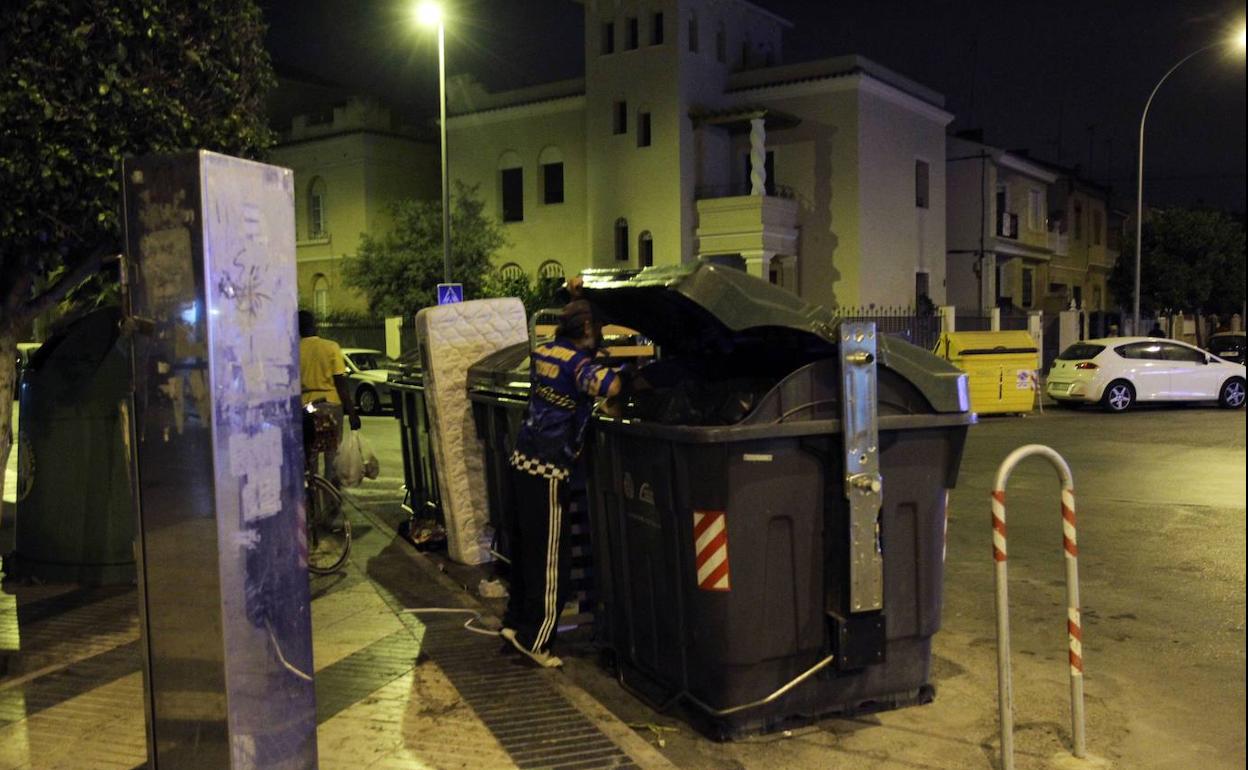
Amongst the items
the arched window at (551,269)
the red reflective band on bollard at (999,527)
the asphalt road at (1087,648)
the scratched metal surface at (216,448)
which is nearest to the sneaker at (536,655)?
the asphalt road at (1087,648)

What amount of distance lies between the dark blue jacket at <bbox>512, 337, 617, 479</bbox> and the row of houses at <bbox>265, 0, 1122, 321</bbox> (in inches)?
903

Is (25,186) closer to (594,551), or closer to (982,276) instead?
(594,551)

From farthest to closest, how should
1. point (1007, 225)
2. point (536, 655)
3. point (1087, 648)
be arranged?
point (1007, 225)
point (1087, 648)
point (536, 655)

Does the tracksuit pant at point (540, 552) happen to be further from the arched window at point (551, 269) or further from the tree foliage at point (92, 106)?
the arched window at point (551, 269)

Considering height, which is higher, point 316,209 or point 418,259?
point 316,209

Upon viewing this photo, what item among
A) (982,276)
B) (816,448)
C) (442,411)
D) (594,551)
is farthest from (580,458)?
(982,276)

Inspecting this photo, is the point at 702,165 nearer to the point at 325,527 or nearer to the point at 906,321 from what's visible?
the point at 906,321

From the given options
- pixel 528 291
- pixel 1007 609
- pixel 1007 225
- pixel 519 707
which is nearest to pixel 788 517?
pixel 1007 609

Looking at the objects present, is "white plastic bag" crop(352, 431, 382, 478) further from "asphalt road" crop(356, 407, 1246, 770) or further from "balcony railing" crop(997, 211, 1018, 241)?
"balcony railing" crop(997, 211, 1018, 241)

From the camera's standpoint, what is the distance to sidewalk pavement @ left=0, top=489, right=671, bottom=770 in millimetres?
4512

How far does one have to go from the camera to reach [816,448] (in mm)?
4613

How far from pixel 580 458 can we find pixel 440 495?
270 centimetres

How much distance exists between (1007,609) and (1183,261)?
41606 millimetres

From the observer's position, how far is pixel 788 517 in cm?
462
